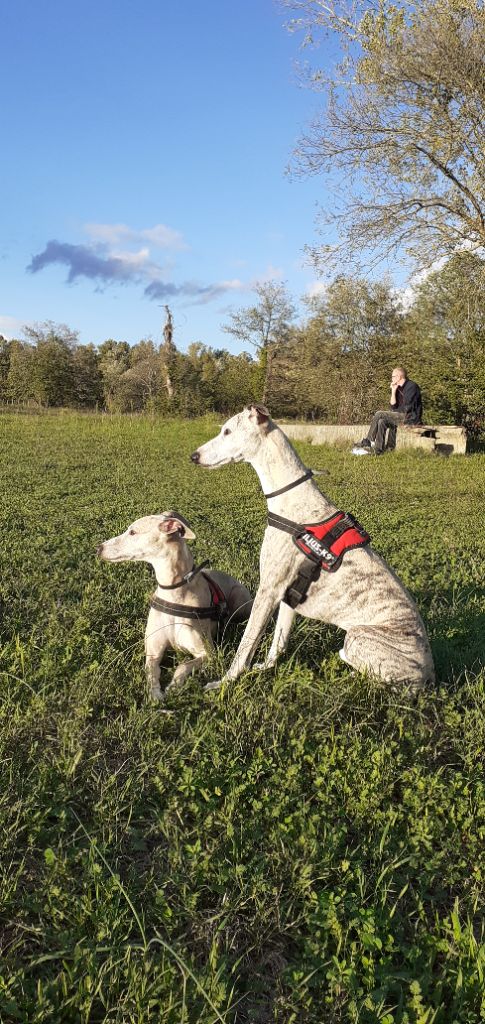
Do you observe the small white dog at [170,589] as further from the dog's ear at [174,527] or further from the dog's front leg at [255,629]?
the dog's front leg at [255,629]

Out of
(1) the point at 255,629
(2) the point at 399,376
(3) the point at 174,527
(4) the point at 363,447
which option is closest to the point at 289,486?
(3) the point at 174,527

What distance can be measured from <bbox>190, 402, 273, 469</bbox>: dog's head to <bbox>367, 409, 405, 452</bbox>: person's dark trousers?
492 inches

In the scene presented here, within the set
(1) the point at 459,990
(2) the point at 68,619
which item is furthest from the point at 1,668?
(1) the point at 459,990

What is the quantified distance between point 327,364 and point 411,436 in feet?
52.8

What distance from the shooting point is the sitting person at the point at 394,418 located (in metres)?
15.8

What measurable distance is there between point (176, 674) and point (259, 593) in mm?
662

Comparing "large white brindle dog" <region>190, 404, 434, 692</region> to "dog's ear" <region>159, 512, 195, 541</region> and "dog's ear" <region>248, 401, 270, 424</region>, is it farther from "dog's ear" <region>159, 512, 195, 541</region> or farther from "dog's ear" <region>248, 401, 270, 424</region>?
"dog's ear" <region>159, 512, 195, 541</region>

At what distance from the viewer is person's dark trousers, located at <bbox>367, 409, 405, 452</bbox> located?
51.8ft

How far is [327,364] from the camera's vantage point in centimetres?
3162

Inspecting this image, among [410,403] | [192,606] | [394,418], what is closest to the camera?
[192,606]

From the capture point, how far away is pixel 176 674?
12.1 ft

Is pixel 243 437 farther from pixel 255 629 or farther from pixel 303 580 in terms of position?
pixel 255 629

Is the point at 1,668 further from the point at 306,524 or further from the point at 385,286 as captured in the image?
the point at 385,286

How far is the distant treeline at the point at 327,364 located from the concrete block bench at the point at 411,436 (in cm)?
317
